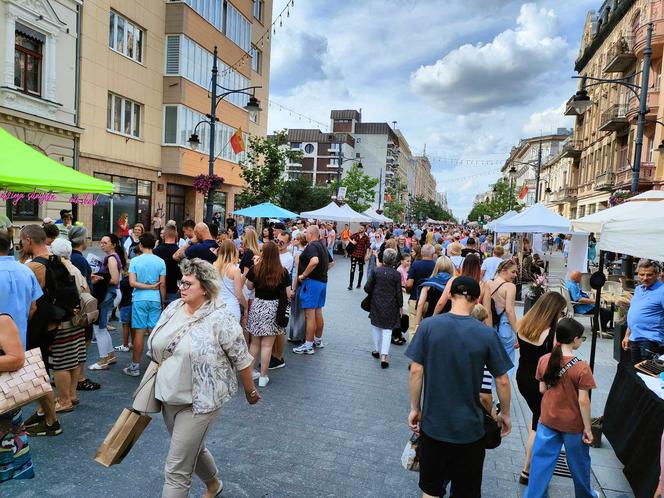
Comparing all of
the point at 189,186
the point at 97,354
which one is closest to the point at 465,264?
the point at 97,354

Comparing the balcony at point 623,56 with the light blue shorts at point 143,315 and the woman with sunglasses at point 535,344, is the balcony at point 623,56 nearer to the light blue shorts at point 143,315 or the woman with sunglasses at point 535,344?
the woman with sunglasses at point 535,344

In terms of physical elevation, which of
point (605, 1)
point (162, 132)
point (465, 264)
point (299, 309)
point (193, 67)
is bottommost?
point (299, 309)

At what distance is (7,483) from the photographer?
3.58 metres

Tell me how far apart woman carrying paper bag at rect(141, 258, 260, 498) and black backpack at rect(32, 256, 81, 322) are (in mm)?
1792

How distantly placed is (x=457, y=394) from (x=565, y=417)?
1100 mm

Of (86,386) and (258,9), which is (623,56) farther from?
(86,386)

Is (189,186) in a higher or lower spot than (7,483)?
higher

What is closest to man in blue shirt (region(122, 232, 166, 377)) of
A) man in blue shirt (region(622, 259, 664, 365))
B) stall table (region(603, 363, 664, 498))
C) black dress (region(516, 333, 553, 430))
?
black dress (region(516, 333, 553, 430))

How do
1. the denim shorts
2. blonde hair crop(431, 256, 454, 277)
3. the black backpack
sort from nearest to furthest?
the black backpack → blonde hair crop(431, 256, 454, 277) → the denim shorts

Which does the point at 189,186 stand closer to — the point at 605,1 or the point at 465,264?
the point at 465,264

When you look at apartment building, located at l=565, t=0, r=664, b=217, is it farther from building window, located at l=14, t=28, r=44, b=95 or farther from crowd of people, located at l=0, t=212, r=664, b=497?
building window, located at l=14, t=28, r=44, b=95

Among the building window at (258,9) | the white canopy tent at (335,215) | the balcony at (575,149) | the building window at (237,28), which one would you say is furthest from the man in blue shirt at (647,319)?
the balcony at (575,149)

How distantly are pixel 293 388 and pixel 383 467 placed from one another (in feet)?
7.01

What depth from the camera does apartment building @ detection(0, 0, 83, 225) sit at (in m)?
15.2
